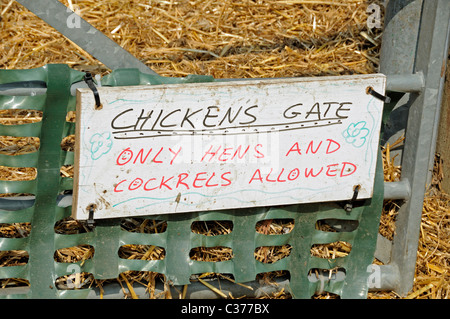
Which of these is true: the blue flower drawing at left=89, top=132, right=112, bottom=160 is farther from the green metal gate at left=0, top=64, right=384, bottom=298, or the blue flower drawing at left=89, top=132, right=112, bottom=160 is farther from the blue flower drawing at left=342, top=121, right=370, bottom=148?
the blue flower drawing at left=342, top=121, right=370, bottom=148

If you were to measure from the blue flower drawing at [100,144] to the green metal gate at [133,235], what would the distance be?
13cm

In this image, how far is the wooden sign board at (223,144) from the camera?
2.91 metres

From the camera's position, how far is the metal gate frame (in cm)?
299

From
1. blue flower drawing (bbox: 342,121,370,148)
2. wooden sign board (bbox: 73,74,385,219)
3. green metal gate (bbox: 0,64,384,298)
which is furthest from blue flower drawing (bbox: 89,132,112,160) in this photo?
blue flower drawing (bbox: 342,121,370,148)

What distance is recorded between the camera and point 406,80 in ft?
10.5

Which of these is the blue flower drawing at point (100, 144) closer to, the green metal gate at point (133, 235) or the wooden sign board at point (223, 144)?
the wooden sign board at point (223, 144)

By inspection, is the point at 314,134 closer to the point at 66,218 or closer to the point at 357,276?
the point at 357,276

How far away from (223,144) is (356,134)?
23.8 inches

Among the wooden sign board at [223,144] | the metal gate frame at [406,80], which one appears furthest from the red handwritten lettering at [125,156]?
the metal gate frame at [406,80]

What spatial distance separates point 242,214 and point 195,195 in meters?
0.26

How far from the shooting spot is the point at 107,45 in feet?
9.87

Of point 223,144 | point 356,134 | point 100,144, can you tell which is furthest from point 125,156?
point 356,134

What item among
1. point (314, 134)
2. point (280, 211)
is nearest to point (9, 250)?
point (280, 211)

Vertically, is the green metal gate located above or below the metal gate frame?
below
